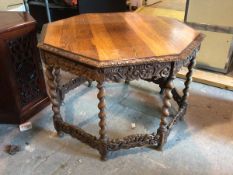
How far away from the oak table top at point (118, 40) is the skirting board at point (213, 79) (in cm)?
80

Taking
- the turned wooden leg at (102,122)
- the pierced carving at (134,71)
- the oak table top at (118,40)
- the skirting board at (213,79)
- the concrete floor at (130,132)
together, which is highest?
the oak table top at (118,40)

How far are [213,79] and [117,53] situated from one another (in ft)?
4.55

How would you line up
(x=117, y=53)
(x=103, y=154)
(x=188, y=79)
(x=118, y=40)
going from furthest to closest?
(x=188, y=79), (x=103, y=154), (x=118, y=40), (x=117, y=53)

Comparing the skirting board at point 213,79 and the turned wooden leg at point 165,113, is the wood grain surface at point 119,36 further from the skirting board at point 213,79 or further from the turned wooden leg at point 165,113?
the skirting board at point 213,79

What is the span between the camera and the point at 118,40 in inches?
52.5

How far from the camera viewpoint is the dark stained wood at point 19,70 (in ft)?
4.99

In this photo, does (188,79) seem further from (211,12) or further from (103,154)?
(211,12)

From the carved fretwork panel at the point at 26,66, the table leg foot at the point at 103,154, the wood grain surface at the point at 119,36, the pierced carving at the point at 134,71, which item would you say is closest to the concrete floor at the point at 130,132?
the table leg foot at the point at 103,154

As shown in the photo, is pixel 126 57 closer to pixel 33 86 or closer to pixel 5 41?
pixel 5 41

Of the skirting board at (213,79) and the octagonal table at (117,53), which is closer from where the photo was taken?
the octagonal table at (117,53)

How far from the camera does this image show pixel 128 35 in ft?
4.60

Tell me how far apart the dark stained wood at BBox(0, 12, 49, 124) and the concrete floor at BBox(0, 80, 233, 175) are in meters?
0.11

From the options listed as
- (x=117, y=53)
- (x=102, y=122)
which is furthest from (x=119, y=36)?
(x=102, y=122)

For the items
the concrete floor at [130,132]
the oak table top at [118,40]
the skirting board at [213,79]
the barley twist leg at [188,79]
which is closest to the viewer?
the oak table top at [118,40]
